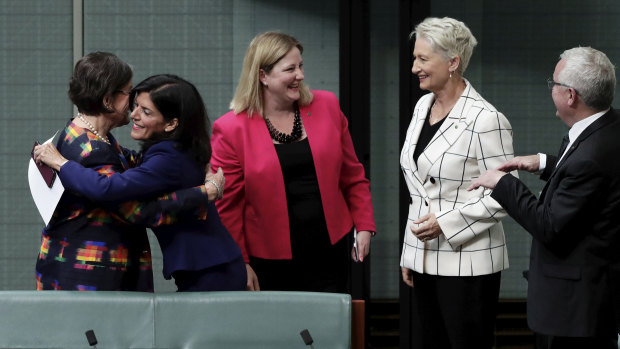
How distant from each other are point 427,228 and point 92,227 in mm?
1157

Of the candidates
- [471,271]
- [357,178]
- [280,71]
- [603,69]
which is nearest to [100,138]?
[280,71]

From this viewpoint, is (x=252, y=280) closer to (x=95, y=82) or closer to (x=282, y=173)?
(x=282, y=173)

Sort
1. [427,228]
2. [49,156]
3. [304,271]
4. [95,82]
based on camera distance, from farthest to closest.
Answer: [304,271] → [427,228] → [95,82] → [49,156]

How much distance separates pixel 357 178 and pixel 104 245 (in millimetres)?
1165

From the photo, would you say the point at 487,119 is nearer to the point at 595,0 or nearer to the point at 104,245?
the point at 104,245

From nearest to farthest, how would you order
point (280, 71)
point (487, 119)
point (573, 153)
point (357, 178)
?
point (573, 153), point (487, 119), point (280, 71), point (357, 178)

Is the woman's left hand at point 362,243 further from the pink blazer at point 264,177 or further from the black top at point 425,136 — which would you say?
the black top at point 425,136

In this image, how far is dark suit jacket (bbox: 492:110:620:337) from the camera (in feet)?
8.54

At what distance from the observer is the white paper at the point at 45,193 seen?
2781 mm

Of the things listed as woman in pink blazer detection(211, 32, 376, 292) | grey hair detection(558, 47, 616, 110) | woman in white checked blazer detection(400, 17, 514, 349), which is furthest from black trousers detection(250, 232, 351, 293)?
grey hair detection(558, 47, 616, 110)

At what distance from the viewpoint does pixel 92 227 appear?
2826 millimetres

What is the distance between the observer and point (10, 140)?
15.4 ft

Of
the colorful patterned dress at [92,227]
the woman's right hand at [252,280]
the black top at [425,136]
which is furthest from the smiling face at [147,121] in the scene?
the black top at [425,136]

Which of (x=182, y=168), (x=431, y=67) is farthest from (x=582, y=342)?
(x=182, y=168)
